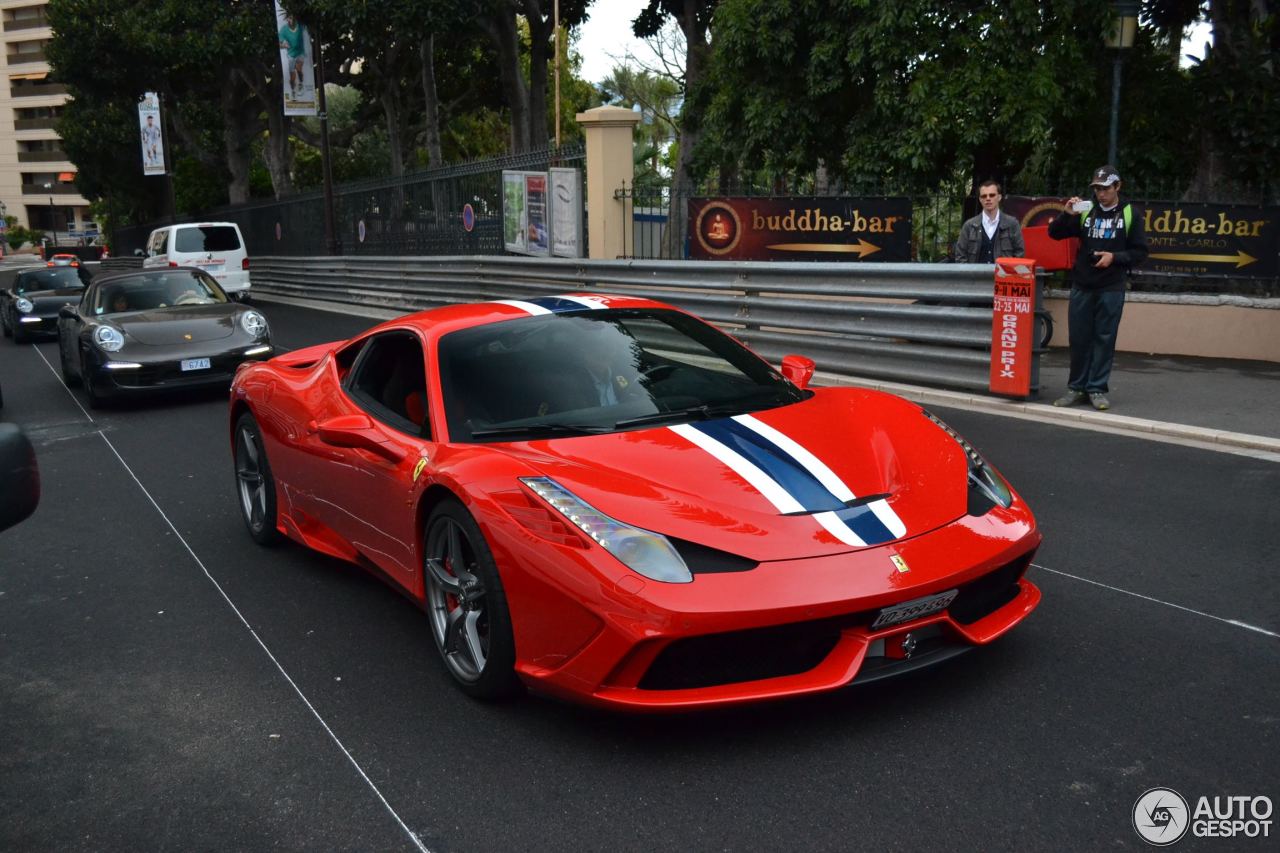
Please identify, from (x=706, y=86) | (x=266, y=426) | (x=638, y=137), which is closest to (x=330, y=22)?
(x=706, y=86)

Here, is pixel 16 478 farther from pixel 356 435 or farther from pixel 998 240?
pixel 998 240

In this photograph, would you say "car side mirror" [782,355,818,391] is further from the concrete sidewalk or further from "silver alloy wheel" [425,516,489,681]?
the concrete sidewalk

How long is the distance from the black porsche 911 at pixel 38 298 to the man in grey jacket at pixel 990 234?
1652 centimetres

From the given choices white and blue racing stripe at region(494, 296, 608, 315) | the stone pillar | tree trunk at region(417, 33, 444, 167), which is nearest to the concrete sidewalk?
white and blue racing stripe at region(494, 296, 608, 315)

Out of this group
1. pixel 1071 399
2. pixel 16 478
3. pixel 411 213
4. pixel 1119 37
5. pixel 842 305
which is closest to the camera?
pixel 16 478

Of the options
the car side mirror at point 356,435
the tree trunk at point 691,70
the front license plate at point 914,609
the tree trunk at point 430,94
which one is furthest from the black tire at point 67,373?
the tree trunk at point 430,94

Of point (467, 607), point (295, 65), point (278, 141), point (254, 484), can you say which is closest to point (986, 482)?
point (467, 607)

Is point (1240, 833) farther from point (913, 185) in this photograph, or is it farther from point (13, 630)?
point (913, 185)

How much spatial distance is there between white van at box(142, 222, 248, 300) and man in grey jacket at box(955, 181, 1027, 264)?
1841cm

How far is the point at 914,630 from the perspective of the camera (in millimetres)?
3361

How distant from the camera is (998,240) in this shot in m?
10.1

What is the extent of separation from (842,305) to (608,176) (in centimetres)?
647

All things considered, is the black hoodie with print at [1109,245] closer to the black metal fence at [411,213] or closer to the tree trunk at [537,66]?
the black metal fence at [411,213]

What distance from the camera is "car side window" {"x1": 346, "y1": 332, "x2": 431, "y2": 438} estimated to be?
4.52 m
